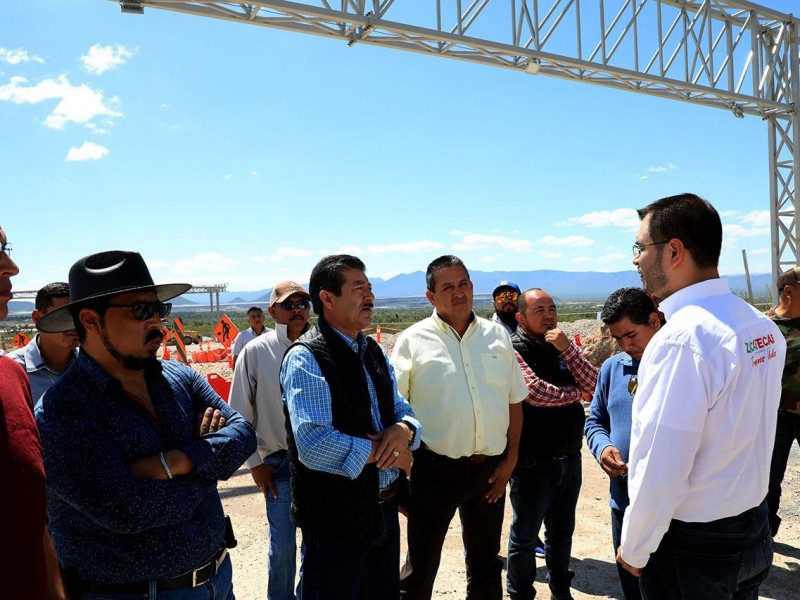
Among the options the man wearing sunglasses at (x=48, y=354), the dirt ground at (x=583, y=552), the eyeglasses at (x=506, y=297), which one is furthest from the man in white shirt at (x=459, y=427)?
the man wearing sunglasses at (x=48, y=354)

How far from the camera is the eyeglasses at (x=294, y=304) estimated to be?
374 centimetres

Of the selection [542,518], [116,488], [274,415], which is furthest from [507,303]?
[116,488]

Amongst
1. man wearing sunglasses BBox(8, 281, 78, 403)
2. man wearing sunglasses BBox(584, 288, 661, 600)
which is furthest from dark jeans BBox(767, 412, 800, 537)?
man wearing sunglasses BBox(8, 281, 78, 403)

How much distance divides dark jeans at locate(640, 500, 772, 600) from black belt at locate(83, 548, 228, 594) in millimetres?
1647

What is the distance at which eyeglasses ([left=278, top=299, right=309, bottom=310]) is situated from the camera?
3.74 metres

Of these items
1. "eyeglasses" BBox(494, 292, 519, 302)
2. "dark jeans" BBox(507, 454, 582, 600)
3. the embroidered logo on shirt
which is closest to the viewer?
the embroidered logo on shirt

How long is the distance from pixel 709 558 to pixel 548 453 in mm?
1631

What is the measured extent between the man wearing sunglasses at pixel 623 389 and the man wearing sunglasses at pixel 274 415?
187cm

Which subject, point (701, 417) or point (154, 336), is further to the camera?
point (154, 336)

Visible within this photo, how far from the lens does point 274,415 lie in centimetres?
348

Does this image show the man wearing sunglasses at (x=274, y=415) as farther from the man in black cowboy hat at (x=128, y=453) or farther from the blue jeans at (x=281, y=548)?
the man in black cowboy hat at (x=128, y=453)

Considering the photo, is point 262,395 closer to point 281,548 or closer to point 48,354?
point 281,548

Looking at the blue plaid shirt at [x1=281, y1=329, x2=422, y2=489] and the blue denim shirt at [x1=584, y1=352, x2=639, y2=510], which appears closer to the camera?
the blue plaid shirt at [x1=281, y1=329, x2=422, y2=489]

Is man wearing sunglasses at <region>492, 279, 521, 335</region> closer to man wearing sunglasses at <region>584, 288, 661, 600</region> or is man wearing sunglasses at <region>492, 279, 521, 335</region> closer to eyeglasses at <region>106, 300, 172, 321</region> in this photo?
man wearing sunglasses at <region>584, 288, 661, 600</region>
